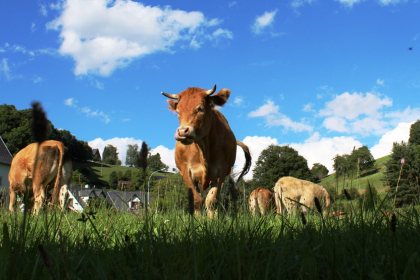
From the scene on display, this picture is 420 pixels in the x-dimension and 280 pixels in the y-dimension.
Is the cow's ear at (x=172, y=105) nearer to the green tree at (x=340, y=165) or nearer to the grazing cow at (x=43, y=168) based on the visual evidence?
the grazing cow at (x=43, y=168)

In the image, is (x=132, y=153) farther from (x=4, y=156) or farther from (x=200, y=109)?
(x=4, y=156)

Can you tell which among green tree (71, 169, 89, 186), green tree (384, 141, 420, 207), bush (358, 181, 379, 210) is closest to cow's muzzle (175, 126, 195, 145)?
green tree (71, 169, 89, 186)

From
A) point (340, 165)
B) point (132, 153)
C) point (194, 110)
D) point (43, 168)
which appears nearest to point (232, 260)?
point (132, 153)

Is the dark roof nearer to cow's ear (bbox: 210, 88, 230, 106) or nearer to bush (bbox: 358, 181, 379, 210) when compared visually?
cow's ear (bbox: 210, 88, 230, 106)

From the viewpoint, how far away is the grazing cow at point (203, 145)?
6.84 meters

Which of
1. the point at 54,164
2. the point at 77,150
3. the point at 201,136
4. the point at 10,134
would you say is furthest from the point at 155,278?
the point at 77,150

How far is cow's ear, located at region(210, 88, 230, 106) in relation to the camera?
7.56 m

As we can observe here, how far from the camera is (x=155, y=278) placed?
1659mm

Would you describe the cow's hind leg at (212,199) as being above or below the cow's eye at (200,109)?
below

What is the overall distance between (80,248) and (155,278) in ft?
3.14

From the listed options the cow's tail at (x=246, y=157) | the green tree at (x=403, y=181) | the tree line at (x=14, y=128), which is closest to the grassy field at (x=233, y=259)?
the green tree at (x=403, y=181)

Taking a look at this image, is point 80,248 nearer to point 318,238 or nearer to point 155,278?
point 155,278

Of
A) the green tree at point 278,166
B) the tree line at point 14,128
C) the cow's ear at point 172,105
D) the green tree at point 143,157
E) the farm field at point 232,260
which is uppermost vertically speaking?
the tree line at point 14,128

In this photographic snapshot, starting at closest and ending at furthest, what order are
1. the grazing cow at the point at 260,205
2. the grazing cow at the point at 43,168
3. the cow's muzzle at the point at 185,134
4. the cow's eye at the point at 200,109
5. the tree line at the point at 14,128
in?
the grazing cow at the point at 260,205 < the cow's muzzle at the point at 185,134 < the cow's eye at the point at 200,109 < the grazing cow at the point at 43,168 < the tree line at the point at 14,128
